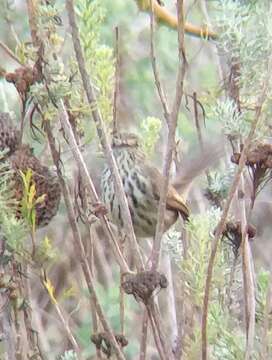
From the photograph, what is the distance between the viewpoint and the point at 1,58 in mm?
3100

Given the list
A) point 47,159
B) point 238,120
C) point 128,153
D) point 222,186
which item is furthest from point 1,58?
point 238,120

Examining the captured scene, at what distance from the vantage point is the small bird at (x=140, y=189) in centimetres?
228

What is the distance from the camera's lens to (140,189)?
2.40 metres

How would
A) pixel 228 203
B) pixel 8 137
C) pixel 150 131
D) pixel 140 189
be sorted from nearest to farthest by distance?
pixel 228 203 < pixel 8 137 < pixel 150 131 < pixel 140 189

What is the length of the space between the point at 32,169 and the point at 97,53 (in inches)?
8.0

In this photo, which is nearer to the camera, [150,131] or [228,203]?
[228,203]

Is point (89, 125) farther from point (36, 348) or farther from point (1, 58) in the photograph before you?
point (1, 58)

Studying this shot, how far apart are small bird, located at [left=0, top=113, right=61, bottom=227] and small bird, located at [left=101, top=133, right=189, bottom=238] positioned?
17.7 inches

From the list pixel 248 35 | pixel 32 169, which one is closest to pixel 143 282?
pixel 32 169

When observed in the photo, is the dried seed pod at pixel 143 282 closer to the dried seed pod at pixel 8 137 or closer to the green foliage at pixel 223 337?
the green foliage at pixel 223 337

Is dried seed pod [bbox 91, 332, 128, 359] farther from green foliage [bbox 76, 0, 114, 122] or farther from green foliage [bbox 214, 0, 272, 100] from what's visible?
green foliage [bbox 214, 0, 272, 100]

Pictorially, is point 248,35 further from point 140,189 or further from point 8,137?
point 140,189

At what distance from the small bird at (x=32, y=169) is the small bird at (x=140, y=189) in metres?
0.45

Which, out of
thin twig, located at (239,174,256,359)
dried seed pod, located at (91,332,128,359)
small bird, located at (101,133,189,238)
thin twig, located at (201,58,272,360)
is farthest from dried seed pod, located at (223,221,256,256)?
small bird, located at (101,133,189,238)
